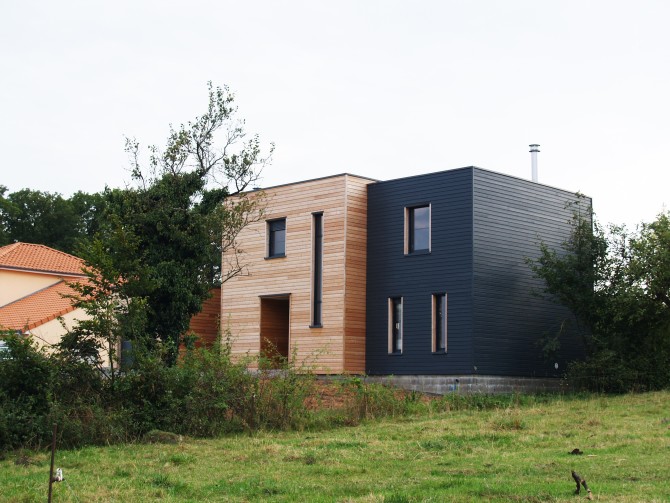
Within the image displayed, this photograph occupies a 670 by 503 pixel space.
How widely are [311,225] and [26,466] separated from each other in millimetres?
16340

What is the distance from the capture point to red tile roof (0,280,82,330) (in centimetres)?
3550

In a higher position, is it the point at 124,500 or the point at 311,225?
the point at 311,225

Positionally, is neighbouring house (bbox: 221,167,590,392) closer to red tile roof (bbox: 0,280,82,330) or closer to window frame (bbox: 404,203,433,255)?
window frame (bbox: 404,203,433,255)

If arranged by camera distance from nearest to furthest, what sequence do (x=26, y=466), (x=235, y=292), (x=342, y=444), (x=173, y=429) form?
(x=26, y=466), (x=342, y=444), (x=173, y=429), (x=235, y=292)

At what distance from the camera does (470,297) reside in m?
27.4

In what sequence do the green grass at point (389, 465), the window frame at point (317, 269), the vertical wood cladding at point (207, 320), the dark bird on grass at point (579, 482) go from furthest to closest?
1. the vertical wood cladding at point (207, 320)
2. the window frame at point (317, 269)
3. the green grass at point (389, 465)
4. the dark bird on grass at point (579, 482)

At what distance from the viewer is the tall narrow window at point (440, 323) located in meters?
28.0

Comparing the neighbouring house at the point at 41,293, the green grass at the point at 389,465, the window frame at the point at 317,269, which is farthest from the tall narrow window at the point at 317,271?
the green grass at the point at 389,465

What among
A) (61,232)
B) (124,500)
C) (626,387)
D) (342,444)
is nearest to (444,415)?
(342,444)

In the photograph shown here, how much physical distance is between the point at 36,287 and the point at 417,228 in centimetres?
1857

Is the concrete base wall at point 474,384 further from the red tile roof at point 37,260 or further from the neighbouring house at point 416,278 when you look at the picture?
the red tile roof at point 37,260

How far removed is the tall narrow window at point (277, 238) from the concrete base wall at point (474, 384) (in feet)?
17.3

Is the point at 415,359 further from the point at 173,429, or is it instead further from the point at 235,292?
the point at 173,429

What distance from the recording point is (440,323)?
28.2 meters
